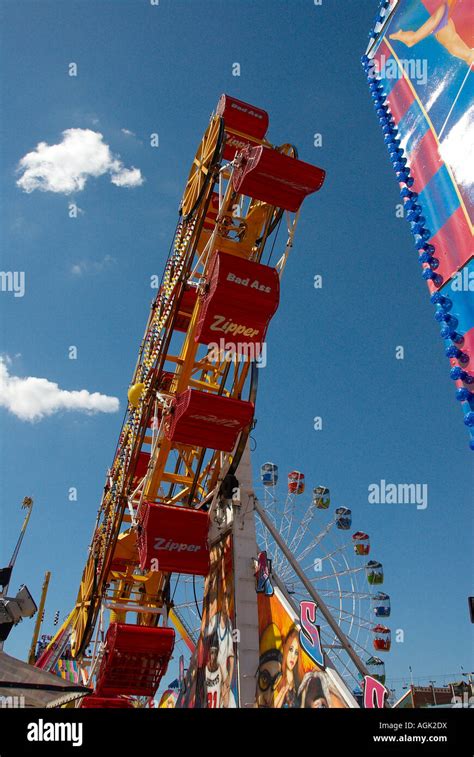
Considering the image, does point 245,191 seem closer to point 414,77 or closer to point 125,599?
point 414,77

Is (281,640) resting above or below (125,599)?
below

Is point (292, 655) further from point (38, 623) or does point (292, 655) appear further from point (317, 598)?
point (38, 623)

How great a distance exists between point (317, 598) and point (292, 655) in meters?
1.13

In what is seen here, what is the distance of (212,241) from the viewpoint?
1479 cm

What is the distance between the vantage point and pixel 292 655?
1060 cm

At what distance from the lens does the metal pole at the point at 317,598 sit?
31.2ft

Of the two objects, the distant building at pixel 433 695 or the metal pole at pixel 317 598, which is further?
the distant building at pixel 433 695

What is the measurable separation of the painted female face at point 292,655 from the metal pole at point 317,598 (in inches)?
34.8

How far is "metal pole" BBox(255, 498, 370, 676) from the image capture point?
9.52m

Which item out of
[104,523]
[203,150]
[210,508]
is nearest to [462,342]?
[210,508]

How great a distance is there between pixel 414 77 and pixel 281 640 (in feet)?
32.5

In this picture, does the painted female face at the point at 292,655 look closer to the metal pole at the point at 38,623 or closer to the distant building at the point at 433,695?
the distant building at the point at 433,695

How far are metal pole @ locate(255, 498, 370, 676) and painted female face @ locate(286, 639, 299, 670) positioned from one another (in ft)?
2.90

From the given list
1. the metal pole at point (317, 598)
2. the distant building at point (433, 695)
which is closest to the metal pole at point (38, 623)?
the distant building at point (433, 695)
